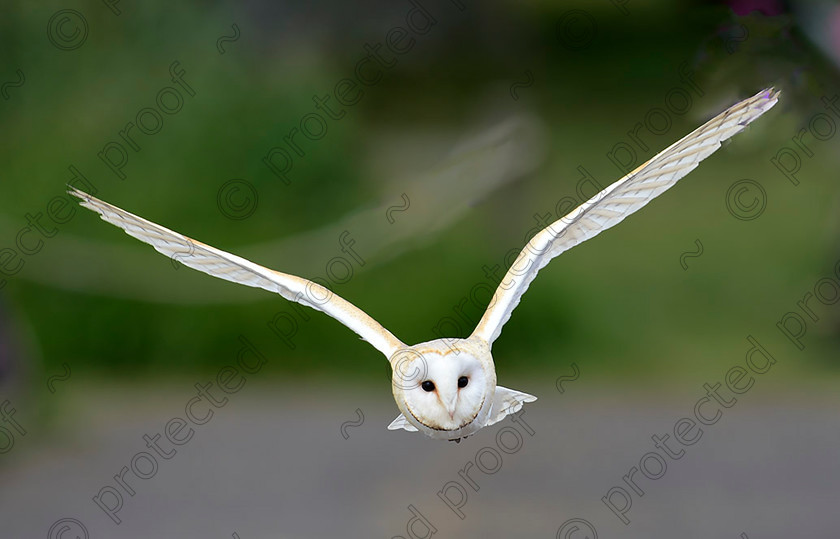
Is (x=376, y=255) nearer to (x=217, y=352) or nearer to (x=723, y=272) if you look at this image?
(x=217, y=352)

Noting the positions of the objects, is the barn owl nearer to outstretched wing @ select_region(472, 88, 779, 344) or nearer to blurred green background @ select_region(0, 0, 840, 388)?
outstretched wing @ select_region(472, 88, 779, 344)

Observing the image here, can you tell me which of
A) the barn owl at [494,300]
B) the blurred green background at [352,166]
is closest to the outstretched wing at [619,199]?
the barn owl at [494,300]

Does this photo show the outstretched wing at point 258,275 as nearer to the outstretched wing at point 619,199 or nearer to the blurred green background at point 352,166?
the outstretched wing at point 619,199

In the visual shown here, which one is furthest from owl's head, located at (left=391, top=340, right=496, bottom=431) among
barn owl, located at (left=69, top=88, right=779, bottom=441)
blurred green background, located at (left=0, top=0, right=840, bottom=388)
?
blurred green background, located at (left=0, top=0, right=840, bottom=388)

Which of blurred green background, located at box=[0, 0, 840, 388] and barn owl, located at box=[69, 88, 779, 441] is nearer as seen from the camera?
barn owl, located at box=[69, 88, 779, 441]

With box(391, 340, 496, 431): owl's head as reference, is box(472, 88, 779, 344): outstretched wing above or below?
above

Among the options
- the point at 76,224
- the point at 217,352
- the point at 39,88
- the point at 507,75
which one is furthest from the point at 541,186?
the point at 39,88

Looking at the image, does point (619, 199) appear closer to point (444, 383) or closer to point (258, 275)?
point (444, 383)

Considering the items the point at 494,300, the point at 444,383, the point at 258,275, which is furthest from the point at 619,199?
the point at 258,275
